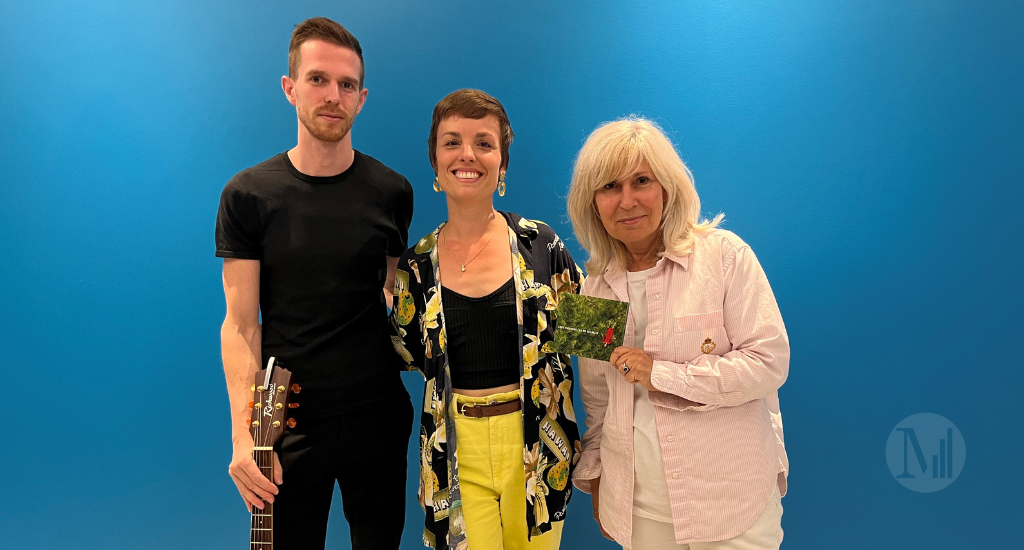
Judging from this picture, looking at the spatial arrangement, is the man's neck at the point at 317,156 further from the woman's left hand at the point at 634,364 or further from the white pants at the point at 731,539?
the white pants at the point at 731,539

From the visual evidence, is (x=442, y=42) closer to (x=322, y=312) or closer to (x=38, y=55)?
(x=322, y=312)

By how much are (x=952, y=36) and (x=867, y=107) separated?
43 centimetres

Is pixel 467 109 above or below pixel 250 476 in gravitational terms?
above

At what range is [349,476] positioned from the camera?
1.95 metres

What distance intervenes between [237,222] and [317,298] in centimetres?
35

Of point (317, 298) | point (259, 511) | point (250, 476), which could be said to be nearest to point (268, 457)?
point (250, 476)

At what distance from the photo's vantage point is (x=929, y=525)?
8.25ft

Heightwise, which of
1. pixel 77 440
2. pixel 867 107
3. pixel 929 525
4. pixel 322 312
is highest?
pixel 867 107

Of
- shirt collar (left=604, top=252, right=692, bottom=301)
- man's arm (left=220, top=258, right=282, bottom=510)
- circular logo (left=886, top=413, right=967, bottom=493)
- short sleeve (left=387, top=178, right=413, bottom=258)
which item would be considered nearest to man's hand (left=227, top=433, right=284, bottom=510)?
man's arm (left=220, top=258, right=282, bottom=510)

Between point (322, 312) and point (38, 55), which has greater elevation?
point (38, 55)

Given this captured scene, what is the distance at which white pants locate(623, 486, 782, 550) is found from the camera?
149cm

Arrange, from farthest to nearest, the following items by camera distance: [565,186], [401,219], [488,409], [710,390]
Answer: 1. [565,186]
2. [401,219]
3. [488,409]
4. [710,390]

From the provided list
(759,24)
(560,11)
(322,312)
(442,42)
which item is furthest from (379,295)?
(759,24)

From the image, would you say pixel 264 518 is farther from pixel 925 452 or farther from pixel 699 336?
pixel 925 452
